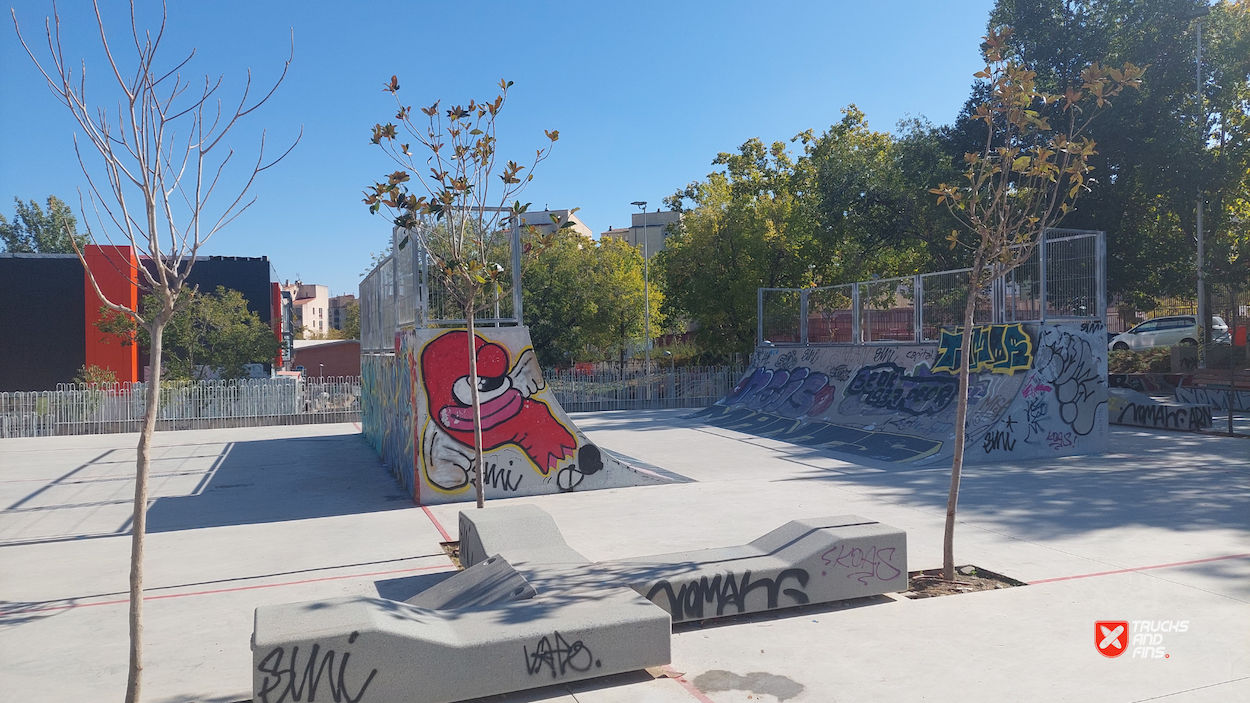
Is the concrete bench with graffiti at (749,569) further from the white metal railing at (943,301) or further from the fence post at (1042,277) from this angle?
the white metal railing at (943,301)

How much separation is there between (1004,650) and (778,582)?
1.50 meters

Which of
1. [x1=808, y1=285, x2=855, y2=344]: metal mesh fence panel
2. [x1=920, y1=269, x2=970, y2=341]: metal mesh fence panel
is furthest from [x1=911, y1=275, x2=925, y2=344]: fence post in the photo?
[x1=808, y1=285, x2=855, y2=344]: metal mesh fence panel

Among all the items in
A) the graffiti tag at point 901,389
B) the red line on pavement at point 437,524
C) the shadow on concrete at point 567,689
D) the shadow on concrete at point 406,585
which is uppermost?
the graffiti tag at point 901,389

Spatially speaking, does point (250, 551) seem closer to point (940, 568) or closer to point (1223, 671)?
point (940, 568)

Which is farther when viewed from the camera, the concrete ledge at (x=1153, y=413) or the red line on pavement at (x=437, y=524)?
the concrete ledge at (x=1153, y=413)

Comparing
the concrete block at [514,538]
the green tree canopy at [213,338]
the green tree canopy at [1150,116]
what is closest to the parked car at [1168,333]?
the green tree canopy at [1150,116]

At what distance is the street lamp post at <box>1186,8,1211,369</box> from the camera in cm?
2330

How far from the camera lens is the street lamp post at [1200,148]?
23297 mm

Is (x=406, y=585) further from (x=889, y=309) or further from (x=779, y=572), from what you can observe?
(x=889, y=309)

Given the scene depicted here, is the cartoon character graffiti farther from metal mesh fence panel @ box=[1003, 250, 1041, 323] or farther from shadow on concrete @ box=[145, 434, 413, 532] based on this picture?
metal mesh fence panel @ box=[1003, 250, 1041, 323]

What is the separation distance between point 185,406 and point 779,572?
2107 cm

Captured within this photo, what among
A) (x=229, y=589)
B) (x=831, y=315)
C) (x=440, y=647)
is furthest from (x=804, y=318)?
(x=440, y=647)

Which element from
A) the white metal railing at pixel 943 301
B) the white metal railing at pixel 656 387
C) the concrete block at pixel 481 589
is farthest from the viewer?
the white metal railing at pixel 656 387

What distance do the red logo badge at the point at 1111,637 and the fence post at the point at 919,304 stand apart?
13.0 meters
